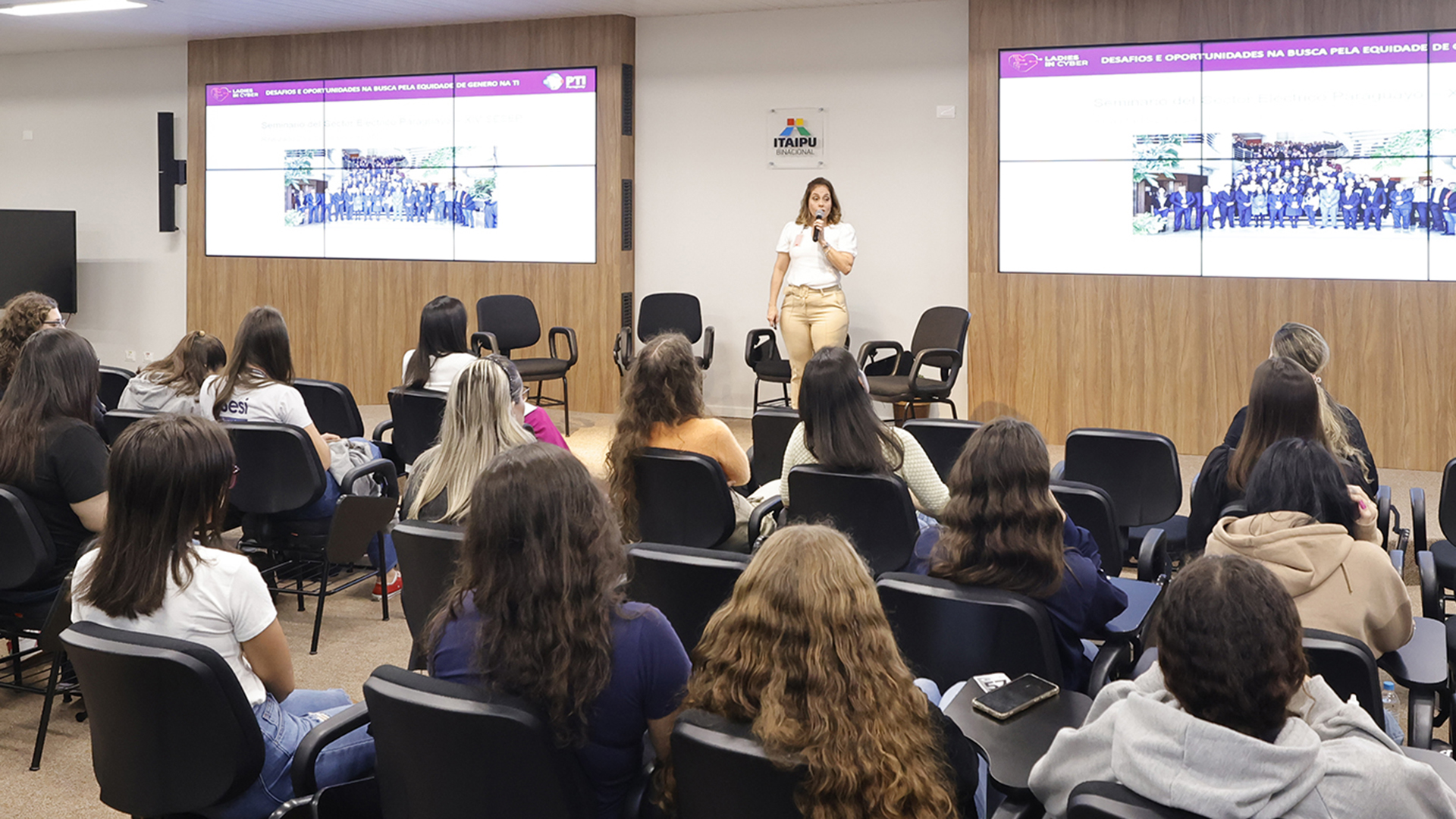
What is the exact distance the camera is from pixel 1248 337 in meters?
7.53

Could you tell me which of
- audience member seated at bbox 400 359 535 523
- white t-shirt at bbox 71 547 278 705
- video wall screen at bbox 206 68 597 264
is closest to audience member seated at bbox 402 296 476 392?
audience member seated at bbox 400 359 535 523

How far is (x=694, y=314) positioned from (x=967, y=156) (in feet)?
7.13

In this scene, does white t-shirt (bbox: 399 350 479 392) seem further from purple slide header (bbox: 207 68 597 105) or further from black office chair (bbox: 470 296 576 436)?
purple slide header (bbox: 207 68 597 105)

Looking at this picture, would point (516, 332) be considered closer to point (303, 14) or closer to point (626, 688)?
point (303, 14)

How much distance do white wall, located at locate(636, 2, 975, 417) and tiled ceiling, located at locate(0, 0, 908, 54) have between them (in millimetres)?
255

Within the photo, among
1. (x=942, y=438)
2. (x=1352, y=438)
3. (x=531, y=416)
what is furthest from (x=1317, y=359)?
(x=531, y=416)

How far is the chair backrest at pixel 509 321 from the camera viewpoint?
8.63 metres

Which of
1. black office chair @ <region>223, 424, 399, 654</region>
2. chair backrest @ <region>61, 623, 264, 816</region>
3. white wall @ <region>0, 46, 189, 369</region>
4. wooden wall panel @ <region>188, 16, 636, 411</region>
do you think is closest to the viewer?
chair backrest @ <region>61, 623, 264, 816</region>

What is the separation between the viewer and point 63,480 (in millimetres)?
3422

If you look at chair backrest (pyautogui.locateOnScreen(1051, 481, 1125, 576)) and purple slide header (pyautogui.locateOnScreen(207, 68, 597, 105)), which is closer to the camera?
chair backrest (pyautogui.locateOnScreen(1051, 481, 1125, 576))

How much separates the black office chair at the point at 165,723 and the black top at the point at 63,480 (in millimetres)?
1381

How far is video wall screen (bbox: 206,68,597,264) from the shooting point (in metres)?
9.09

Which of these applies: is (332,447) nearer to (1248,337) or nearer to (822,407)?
(822,407)

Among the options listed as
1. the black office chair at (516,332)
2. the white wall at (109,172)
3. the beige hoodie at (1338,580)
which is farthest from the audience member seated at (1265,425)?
the white wall at (109,172)
